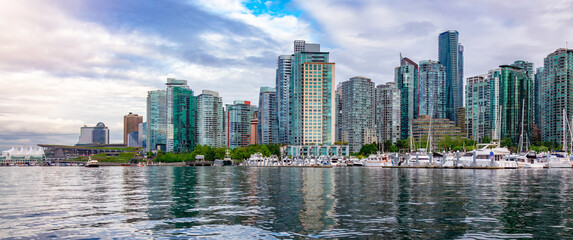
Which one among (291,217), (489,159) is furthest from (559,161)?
(291,217)

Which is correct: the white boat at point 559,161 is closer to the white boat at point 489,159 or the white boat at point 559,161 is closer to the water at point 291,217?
the white boat at point 489,159

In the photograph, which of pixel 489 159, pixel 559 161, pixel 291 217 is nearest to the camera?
pixel 291 217

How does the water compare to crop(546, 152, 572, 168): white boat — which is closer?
the water

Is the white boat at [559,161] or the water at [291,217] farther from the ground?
the water at [291,217]

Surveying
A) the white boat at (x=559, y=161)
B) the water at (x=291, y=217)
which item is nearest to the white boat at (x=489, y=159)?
the white boat at (x=559, y=161)

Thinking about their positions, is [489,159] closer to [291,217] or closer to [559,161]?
[559,161]

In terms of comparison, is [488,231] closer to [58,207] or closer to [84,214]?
[84,214]

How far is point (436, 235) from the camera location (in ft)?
102

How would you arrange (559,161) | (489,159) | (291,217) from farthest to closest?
1. (559,161)
2. (489,159)
3. (291,217)

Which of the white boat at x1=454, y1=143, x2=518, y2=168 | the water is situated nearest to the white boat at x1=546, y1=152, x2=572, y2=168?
the white boat at x1=454, y1=143, x2=518, y2=168

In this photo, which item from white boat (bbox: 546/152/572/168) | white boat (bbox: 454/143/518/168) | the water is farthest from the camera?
white boat (bbox: 546/152/572/168)

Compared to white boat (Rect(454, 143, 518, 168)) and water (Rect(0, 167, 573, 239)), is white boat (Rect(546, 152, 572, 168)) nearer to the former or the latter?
white boat (Rect(454, 143, 518, 168))

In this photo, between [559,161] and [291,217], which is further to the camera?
[559,161]

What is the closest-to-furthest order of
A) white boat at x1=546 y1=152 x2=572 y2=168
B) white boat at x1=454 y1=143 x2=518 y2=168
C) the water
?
the water → white boat at x1=454 y1=143 x2=518 y2=168 → white boat at x1=546 y1=152 x2=572 y2=168
